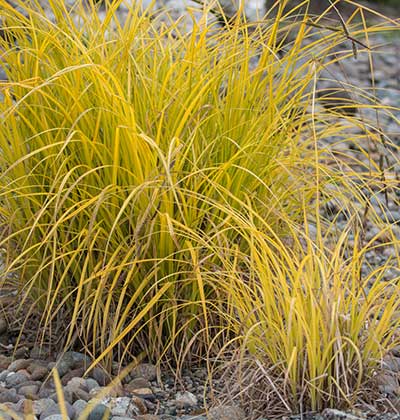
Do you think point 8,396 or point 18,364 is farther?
point 18,364

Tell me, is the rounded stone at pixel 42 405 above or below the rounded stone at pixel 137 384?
above

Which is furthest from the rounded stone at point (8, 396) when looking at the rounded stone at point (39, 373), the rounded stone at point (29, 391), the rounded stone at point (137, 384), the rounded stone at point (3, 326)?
the rounded stone at point (3, 326)

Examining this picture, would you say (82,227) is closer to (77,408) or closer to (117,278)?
(117,278)

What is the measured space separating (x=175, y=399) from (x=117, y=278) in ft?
1.23

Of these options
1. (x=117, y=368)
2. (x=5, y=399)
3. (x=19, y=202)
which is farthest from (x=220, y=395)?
(x=19, y=202)

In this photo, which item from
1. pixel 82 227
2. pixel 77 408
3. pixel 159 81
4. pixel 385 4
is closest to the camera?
pixel 77 408

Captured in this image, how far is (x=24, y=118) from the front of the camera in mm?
2297

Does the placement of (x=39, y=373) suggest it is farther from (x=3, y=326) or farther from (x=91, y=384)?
(x=3, y=326)

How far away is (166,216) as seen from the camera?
2.08 m

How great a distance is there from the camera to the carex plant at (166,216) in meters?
2.10

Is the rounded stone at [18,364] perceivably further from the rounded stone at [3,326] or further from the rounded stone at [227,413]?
the rounded stone at [227,413]

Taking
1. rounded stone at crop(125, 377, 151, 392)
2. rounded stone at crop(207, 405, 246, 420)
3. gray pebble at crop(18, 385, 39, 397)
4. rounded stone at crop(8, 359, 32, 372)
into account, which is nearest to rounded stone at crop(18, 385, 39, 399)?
gray pebble at crop(18, 385, 39, 397)

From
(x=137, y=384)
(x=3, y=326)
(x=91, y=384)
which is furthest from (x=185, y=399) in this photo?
(x=3, y=326)

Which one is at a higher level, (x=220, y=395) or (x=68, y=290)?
(x=68, y=290)
